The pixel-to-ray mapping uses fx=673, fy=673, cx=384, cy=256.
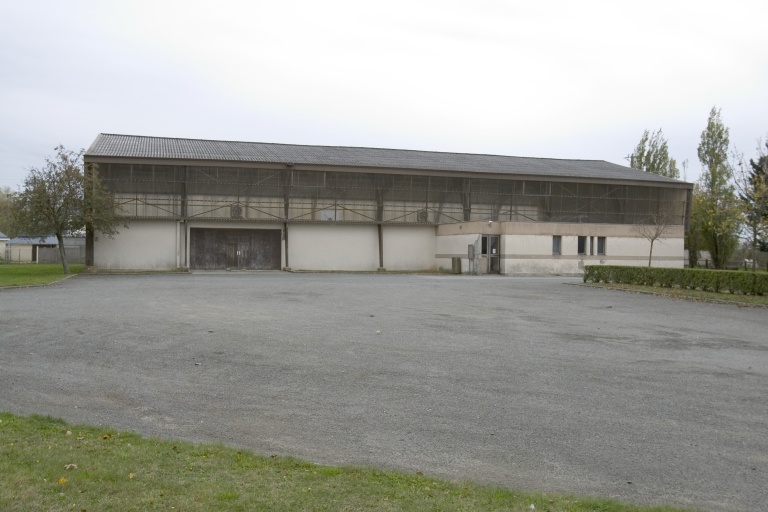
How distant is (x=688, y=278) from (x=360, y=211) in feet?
78.8

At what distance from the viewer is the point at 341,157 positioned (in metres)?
47.3

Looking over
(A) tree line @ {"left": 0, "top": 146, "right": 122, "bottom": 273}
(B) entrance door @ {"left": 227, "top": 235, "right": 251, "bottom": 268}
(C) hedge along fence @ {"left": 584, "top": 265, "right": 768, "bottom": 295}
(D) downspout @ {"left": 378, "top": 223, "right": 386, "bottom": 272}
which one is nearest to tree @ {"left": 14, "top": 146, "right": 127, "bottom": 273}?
(A) tree line @ {"left": 0, "top": 146, "right": 122, "bottom": 273}

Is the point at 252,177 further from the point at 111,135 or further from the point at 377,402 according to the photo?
the point at 377,402

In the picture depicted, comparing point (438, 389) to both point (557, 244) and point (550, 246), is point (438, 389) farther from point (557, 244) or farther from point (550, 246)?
point (557, 244)

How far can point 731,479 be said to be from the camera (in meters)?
5.61

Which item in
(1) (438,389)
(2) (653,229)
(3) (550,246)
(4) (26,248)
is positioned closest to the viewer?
(1) (438,389)

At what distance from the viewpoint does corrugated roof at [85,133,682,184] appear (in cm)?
4312

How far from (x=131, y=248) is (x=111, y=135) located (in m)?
11.2

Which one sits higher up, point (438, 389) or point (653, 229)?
point (653, 229)

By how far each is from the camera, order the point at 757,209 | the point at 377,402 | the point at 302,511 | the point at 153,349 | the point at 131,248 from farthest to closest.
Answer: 1. the point at 131,248
2. the point at 757,209
3. the point at 153,349
4. the point at 377,402
5. the point at 302,511

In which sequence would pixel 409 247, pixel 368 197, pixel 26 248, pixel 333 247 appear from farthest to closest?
pixel 26 248
pixel 409 247
pixel 368 197
pixel 333 247

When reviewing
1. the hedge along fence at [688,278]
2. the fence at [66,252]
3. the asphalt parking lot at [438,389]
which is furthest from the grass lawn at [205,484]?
the fence at [66,252]

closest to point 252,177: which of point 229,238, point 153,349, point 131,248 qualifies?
point 229,238

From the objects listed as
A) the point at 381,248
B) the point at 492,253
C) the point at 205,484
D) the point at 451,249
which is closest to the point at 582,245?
the point at 492,253
